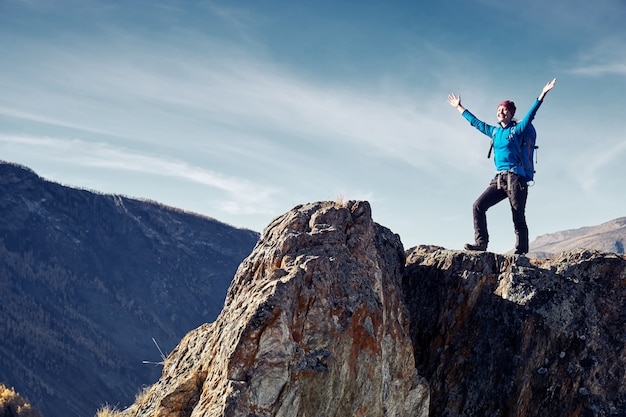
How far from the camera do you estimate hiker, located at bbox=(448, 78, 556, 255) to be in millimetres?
10547

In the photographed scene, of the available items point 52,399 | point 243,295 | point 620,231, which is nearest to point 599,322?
point 243,295

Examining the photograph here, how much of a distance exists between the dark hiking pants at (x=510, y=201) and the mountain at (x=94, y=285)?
67.7 meters

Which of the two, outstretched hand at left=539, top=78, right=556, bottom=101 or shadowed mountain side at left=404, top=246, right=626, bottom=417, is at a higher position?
outstretched hand at left=539, top=78, right=556, bottom=101

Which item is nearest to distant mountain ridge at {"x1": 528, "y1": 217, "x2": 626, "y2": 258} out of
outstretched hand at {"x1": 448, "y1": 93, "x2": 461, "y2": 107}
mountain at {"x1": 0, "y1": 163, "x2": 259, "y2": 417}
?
mountain at {"x1": 0, "y1": 163, "x2": 259, "y2": 417}

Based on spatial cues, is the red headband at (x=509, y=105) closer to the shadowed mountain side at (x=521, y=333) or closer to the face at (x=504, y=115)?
the face at (x=504, y=115)

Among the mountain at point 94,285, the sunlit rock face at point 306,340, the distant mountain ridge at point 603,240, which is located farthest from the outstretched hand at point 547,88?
the distant mountain ridge at point 603,240

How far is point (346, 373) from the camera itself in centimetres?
738

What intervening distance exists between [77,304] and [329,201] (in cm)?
10184

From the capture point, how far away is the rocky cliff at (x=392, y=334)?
712 cm

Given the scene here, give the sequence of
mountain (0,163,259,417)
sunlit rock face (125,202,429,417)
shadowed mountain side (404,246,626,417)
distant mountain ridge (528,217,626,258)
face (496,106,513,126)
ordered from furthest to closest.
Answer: distant mountain ridge (528,217,626,258)
mountain (0,163,259,417)
face (496,106,513,126)
shadowed mountain side (404,246,626,417)
sunlit rock face (125,202,429,417)

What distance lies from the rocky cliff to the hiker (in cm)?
86

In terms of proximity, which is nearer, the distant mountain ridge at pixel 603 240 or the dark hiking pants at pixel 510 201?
the dark hiking pants at pixel 510 201

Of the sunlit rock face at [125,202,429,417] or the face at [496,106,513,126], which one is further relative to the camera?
the face at [496,106,513,126]

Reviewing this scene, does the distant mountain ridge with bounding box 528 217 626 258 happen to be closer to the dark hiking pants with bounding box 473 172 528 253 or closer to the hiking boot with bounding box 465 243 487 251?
the dark hiking pants with bounding box 473 172 528 253
